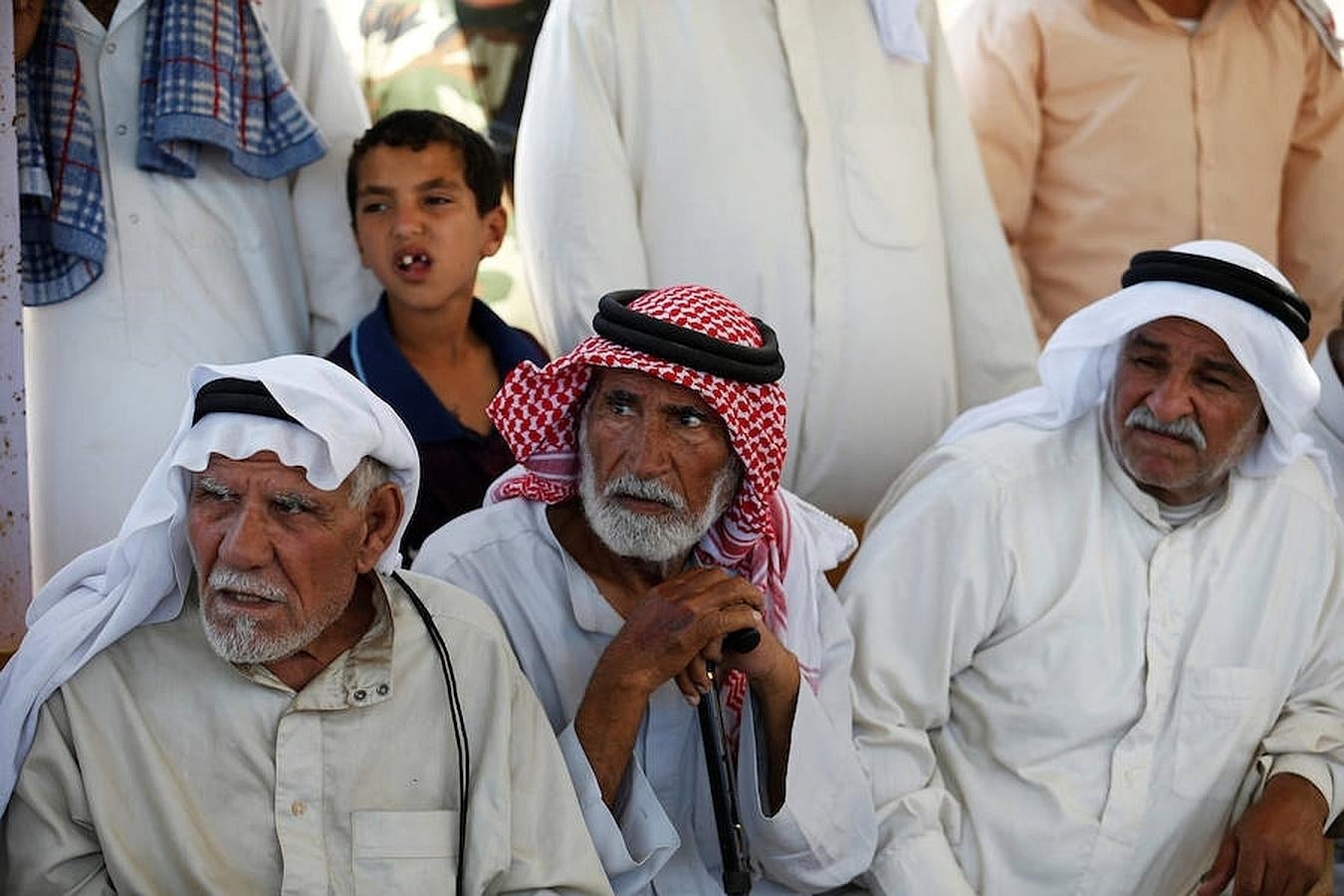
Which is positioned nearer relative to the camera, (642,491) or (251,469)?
(251,469)

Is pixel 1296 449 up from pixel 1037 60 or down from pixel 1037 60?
down

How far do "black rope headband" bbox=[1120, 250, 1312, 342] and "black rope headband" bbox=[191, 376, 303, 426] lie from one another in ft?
6.40

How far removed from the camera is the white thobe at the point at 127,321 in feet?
13.0

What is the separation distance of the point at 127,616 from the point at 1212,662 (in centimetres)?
216

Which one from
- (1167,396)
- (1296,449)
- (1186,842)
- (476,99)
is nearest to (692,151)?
(476,99)

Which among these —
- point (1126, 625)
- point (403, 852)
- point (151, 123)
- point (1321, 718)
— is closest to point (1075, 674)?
point (1126, 625)

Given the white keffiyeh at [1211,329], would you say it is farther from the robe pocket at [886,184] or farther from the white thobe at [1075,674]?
the robe pocket at [886,184]

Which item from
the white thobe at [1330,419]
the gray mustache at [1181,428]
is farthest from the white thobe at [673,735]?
the white thobe at [1330,419]

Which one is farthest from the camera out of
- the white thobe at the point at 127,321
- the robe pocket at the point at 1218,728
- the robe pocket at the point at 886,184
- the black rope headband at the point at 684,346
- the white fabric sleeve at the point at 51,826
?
the robe pocket at the point at 886,184

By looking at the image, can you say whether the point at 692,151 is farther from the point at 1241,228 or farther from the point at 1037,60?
the point at 1241,228

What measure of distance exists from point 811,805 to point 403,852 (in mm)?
825

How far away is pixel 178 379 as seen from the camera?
4.00 metres

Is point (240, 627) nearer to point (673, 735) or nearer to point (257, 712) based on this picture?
point (257, 712)

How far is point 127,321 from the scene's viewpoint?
13.0ft
